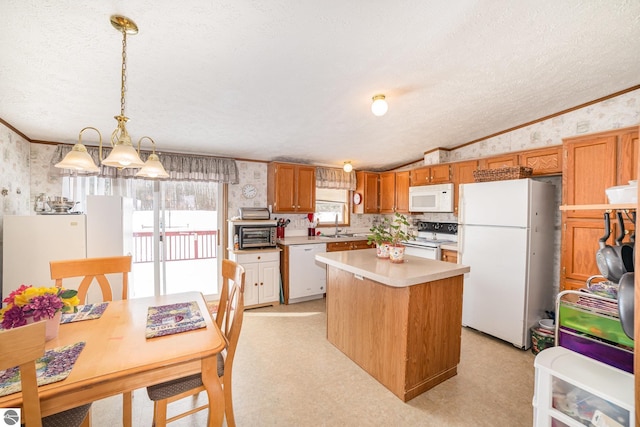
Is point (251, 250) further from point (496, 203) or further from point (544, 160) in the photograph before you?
point (544, 160)

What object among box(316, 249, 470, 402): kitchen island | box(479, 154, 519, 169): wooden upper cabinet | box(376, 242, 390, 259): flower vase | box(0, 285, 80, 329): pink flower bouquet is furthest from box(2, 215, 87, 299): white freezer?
box(479, 154, 519, 169): wooden upper cabinet

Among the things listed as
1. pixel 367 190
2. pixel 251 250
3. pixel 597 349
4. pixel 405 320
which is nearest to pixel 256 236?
pixel 251 250

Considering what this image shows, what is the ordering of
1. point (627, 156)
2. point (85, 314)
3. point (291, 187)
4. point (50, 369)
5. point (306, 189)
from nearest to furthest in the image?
1. point (50, 369)
2. point (85, 314)
3. point (627, 156)
4. point (291, 187)
5. point (306, 189)

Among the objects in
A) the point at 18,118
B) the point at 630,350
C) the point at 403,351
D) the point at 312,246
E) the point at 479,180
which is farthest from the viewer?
the point at 312,246

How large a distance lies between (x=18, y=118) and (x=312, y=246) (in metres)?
3.43

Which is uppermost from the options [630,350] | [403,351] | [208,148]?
[208,148]

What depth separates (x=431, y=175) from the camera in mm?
4227

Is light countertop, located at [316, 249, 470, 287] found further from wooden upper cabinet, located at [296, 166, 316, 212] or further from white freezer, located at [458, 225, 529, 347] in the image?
wooden upper cabinet, located at [296, 166, 316, 212]

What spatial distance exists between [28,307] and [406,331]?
2.09m

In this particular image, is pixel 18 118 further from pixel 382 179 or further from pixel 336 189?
pixel 382 179

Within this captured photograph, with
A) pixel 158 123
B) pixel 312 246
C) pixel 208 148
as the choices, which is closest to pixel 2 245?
pixel 158 123

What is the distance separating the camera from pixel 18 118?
250cm

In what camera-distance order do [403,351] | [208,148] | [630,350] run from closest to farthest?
[630,350] < [403,351] < [208,148]

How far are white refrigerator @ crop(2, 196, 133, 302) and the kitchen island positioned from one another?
94.6 inches
